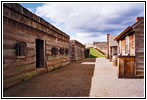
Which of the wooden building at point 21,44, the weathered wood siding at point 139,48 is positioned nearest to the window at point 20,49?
the wooden building at point 21,44

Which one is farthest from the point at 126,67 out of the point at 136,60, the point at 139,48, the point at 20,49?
the point at 20,49

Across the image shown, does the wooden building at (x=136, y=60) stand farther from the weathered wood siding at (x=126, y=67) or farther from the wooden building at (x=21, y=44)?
the wooden building at (x=21, y=44)

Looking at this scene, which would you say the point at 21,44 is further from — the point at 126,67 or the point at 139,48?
the point at 139,48

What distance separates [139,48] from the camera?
546 centimetres

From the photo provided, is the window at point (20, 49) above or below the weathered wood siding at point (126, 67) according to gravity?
above

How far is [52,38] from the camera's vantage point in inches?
303

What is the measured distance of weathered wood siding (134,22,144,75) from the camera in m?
5.41

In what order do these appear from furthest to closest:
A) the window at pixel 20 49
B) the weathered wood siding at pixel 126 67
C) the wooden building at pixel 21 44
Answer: the weathered wood siding at pixel 126 67, the window at pixel 20 49, the wooden building at pixel 21 44

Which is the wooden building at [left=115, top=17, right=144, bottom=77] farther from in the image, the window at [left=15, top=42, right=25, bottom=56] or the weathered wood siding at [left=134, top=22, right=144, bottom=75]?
the window at [left=15, top=42, right=25, bottom=56]

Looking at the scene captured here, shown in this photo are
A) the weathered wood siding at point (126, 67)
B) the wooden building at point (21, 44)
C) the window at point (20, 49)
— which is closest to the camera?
the wooden building at point (21, 44)

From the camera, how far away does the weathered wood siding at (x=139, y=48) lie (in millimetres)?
5406

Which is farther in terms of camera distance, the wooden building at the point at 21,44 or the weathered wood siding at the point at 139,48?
the weathered wood siding at the point at 139,48

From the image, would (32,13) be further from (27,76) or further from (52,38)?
(27,76)

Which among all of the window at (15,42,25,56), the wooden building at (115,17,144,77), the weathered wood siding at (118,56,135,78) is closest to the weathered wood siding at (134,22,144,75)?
the wooden building at (115,17,144,77)
